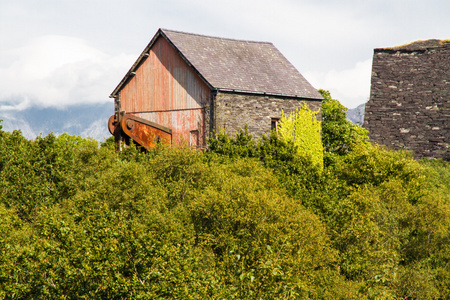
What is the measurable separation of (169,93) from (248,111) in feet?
19.2

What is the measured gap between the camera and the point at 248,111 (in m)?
33.9

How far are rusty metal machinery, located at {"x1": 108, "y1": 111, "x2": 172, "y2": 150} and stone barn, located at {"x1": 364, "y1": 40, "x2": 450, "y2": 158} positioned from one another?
67.4 ft

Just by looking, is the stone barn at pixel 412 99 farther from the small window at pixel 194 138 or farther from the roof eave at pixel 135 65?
the roof eave at pixel 135 65

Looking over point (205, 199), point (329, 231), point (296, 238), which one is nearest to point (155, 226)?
point (205, 199)

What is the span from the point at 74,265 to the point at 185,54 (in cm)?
2264

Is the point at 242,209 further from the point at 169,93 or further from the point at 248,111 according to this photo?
the point at 169,93

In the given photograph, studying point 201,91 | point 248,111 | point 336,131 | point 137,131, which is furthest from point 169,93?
point 336,131

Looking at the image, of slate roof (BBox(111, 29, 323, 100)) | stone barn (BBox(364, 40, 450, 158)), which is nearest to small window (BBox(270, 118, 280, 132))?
slate roof (BBox(111, 29, 323, 100))

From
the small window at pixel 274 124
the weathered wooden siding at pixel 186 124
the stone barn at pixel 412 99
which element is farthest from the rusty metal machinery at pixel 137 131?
the stone barn at pixel 412 99

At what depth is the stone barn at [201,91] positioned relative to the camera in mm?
33250

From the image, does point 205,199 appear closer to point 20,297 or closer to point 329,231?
point 329,231

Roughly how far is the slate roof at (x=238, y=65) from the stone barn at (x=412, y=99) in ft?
35.3

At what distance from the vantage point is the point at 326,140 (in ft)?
146

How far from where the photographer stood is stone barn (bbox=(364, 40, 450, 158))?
43.8 metres
